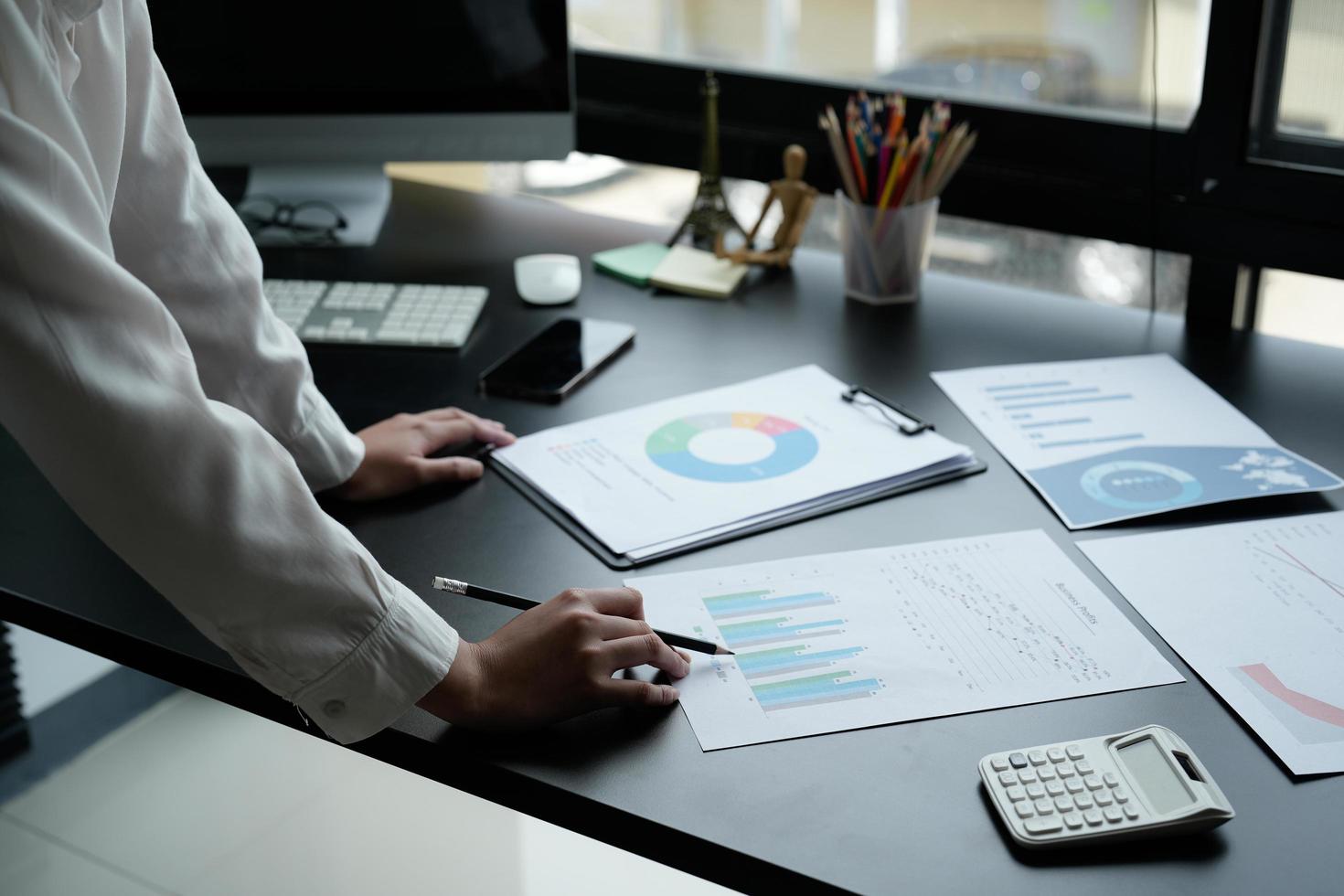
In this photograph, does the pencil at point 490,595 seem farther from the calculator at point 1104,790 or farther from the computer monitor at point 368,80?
the computer monitor at point 368,80

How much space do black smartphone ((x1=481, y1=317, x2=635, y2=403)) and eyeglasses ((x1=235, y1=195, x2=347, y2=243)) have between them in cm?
41

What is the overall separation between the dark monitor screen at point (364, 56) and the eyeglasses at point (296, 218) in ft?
0.41

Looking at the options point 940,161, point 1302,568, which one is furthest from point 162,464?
point 940,161

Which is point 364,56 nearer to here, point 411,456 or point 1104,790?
point 411,456

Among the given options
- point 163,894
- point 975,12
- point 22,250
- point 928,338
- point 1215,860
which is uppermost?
point 975,12

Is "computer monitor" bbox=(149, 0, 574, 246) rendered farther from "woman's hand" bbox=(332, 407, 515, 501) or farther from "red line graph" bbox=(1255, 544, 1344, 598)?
Answer: "red line graph" bbox=(1255, 544, 1344, 598)

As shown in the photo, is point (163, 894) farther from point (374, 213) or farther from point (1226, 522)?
point (1226, 522)

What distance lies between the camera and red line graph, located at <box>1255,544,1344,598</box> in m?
0.84

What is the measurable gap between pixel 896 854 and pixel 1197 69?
97 cm

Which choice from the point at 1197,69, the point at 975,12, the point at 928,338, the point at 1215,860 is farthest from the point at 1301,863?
the point at 975,12

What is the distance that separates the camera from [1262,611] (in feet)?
2.70

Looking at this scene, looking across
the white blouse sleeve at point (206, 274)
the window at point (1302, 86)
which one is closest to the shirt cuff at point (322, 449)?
the white blouse sleeve at point (206, 274)

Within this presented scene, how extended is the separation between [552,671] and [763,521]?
0.25 metres

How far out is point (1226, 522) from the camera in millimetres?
931
